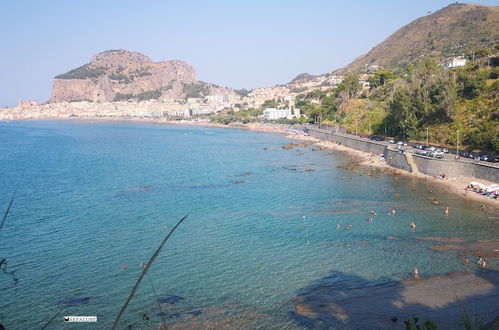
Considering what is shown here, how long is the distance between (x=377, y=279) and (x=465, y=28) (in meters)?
144

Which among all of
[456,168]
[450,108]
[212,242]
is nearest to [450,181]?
[456,168]

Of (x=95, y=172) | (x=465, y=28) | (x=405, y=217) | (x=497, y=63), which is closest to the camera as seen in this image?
(x=405, y=217)

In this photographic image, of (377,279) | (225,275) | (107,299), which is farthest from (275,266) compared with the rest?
(107,299)

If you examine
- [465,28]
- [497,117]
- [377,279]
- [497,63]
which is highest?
[465,28]

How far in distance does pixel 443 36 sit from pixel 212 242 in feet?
479

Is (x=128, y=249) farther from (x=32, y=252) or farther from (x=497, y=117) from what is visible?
(x=497, y=117)

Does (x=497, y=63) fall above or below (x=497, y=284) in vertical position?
above

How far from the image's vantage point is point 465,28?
137 meters

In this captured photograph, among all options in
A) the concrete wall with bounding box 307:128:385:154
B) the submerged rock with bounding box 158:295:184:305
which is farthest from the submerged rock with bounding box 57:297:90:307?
the concrete wall with bounding box 307:128:385:154

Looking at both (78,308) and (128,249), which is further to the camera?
(128,249)

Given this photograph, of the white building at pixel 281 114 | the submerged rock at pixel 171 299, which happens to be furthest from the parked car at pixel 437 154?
the white building at pixel 281 114

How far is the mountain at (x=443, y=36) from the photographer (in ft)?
398

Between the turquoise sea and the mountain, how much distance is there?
9403 cm

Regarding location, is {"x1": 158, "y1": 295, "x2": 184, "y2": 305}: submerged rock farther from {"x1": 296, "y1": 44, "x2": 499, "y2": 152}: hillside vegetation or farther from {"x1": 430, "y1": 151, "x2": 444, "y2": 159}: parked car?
{"x1": 296, "y1": 44, "x2": 499, "y2": 152}: hillside vegetation
